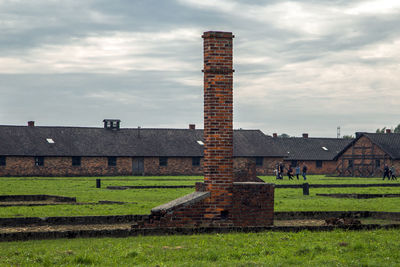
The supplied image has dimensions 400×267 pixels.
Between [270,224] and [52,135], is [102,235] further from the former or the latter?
[52,135]

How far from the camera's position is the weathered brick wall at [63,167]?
200ft

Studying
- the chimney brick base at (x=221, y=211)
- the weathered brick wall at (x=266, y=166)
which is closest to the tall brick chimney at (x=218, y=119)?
the chimney brick base at (x=221, y=211)

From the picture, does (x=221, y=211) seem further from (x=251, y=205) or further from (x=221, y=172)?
(x=221, y=172)

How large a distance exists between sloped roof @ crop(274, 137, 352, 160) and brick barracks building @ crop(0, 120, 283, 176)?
615cm

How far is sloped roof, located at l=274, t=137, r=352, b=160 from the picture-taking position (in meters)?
79.3

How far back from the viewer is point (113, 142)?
6781 cm

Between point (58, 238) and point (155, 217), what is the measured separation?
94.9 inches

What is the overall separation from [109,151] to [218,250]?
54.8 meters

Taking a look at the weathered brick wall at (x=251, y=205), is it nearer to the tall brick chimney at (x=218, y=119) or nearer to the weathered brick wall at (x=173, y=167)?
the tall brick chimney at (x=218, y=119)

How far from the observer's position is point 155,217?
15.0 m

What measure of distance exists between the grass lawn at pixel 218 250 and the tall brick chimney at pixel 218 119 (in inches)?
71.6

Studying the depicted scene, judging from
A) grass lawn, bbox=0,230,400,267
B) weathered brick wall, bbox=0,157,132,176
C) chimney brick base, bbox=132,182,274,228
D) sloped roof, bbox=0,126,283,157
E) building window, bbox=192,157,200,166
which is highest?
sloped roof, bbox=0,126,283,157

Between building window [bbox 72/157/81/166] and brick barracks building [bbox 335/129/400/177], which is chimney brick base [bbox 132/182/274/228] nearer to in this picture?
building window [bbox 72/157/81/166]

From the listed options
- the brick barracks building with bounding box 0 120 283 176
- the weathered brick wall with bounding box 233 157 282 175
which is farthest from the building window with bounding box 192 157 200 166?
the weathered brick wall with bounding box 233 157 282 175
